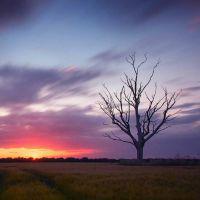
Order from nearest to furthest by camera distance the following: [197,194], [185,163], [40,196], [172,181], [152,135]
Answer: [197,194] → [40,196] → [172,181] → [185,163] → [152,135]

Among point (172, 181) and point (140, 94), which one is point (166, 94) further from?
point (172, 181)

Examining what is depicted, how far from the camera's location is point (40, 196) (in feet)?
66.5

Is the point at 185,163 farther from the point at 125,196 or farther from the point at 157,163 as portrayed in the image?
the point at 125,196

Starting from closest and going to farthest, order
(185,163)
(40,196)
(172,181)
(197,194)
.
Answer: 1. (197,194)
2. (40,196)
3. (172,181)
4. (185,163)

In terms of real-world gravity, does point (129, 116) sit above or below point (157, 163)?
above

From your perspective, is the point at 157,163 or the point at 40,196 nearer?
the point at 40,196

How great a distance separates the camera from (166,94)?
199 ft

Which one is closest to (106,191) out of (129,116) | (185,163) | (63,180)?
(63,180)

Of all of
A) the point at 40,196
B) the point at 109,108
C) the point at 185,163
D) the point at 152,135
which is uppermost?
the point at 109,108

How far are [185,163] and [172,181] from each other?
31118 millimetres

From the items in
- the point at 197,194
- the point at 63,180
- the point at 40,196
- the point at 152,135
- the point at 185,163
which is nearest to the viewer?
the point at 197,194

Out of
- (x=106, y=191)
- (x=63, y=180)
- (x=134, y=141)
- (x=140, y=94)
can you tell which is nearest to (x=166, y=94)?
(x=140, y=94)

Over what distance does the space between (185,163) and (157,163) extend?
3.40m

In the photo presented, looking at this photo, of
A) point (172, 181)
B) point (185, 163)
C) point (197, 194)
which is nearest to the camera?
point (197, 194)
